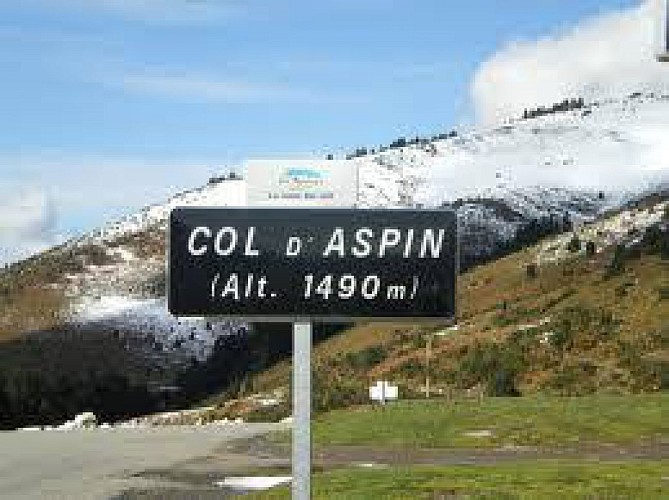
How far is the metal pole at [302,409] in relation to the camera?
39.3 feet

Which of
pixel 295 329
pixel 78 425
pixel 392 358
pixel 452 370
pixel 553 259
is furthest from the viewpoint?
pixel 553 259

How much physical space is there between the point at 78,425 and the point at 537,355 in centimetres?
4738

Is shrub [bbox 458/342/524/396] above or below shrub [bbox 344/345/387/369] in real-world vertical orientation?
below

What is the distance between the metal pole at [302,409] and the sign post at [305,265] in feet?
0.04

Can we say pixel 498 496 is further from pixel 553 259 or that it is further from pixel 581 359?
pixel 553 259

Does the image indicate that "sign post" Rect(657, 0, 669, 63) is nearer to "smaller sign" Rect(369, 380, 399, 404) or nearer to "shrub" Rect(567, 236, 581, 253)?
"smaller sign" Rect(369, 380, 399, 404)

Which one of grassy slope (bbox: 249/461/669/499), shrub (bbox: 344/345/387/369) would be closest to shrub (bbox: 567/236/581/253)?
shrub (bbox: 344/345/387/369)

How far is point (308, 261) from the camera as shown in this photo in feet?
39.3

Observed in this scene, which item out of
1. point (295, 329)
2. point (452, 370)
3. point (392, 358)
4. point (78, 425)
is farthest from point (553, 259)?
point (295, 329)

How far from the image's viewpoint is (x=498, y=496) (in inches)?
853

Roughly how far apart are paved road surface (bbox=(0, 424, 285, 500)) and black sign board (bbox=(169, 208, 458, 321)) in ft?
46.8

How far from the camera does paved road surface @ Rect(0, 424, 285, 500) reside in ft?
88.6

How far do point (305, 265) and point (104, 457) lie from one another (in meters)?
23.5

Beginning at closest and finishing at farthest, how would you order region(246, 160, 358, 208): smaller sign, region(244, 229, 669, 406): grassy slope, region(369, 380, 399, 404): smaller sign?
region(246, 160, 358, 208): smaller sign < region(369, 380, 399, 404): smaller sign < region(244, 229, 669, 406): grassy slope
